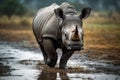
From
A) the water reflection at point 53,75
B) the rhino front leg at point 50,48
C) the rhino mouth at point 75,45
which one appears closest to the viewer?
the rhino mouth at point 75,45

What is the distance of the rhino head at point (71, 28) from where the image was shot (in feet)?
32.2

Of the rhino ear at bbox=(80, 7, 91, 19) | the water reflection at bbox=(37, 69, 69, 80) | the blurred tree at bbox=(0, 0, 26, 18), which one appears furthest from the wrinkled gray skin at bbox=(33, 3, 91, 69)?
the blurred tree at bbox=(0, 0, 26, 18)

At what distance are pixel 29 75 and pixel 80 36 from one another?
154cm

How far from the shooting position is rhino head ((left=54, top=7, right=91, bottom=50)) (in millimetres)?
9828

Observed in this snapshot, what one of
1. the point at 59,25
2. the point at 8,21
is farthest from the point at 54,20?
the point at 8,21

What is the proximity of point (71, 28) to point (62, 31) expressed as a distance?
419mm

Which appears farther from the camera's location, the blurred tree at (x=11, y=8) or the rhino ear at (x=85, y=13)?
the blurred tree at (x=11, y=8)

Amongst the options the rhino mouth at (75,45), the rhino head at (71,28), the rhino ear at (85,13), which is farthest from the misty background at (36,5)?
the rhino mouth at (75,45)

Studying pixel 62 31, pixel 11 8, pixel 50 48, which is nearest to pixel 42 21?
pixel 50 48

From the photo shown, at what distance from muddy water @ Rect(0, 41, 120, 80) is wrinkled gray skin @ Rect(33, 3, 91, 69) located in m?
0.52

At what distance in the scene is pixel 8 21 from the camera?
3934 cm

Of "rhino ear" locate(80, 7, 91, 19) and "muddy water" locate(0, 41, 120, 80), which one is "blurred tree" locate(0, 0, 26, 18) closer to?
"muddy water" locate(0, 41, 120, 80)

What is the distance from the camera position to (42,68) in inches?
461

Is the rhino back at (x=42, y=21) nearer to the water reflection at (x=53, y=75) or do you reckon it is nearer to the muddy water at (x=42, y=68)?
the muddy water at (x=42, y=68)
